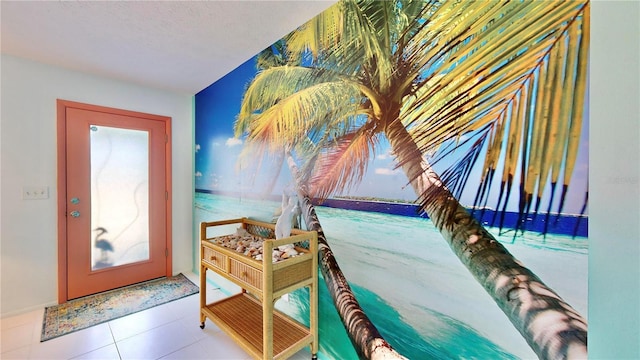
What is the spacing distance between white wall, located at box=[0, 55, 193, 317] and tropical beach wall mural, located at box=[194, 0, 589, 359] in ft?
7.13

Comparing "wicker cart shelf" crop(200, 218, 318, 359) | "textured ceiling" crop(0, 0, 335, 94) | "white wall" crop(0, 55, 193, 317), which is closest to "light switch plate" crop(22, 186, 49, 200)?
"white wall" crop(0, 55, 193, 317)

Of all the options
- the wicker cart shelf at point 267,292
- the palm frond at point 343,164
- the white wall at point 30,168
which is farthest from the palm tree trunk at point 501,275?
the white wall at point 30,168

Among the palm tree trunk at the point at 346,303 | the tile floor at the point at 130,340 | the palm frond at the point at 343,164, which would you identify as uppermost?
the palm frond at the point at 343,164

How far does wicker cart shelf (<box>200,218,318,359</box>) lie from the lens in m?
1.41

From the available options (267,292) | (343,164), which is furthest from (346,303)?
(343,164)

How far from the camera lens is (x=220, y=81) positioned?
2.61 meters

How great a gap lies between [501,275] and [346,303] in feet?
2.78

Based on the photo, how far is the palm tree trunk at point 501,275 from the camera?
2.71ft

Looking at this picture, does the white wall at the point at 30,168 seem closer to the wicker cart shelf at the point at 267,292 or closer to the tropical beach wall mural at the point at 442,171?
the wicker cart shelf at the point at 267,292

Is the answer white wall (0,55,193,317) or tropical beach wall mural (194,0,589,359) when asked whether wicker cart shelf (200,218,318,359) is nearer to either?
tropical beach wall mural (194,0,589,359)

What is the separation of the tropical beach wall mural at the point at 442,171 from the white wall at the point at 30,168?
2.17 metres

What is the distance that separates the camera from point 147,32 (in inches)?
69.3

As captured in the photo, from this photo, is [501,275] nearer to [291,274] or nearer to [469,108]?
[469,108]

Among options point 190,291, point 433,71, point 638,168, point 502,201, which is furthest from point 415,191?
point 190,291
